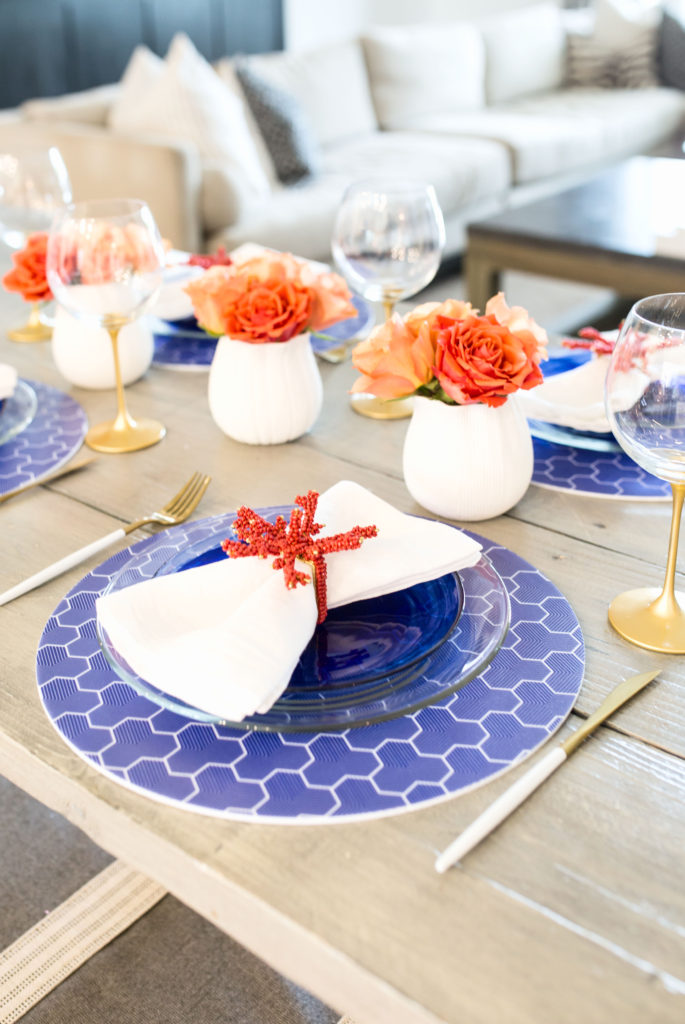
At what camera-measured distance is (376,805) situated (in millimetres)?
527

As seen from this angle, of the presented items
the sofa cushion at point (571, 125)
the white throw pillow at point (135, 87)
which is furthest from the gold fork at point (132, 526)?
the sofa cushion at point (571, 125)

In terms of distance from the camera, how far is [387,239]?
3.44 ft

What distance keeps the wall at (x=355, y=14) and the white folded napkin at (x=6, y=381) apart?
4.21 m

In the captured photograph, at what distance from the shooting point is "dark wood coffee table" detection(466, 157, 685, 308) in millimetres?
2133

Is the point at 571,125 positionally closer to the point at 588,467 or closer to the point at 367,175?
the point at 367,175

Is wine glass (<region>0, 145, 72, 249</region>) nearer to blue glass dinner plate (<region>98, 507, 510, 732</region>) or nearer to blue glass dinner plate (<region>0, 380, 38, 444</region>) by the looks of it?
blue glass dinner plate (<region>0, 380, 38, 444</region>)

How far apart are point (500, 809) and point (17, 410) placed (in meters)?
0.75

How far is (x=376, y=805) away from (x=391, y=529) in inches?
9.5

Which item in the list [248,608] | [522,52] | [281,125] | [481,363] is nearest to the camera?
[248,608]

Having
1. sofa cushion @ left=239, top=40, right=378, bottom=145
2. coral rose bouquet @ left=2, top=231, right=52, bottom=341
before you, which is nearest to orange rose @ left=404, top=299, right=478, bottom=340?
coral rose bouquet @ left=2, top=231, right=52, bottom=341

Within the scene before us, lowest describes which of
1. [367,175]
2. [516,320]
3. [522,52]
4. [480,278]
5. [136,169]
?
[480,278]

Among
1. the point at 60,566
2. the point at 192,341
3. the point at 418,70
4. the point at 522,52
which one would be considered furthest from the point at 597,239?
the point at 522,52

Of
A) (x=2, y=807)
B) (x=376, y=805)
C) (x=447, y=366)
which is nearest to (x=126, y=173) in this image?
(x=2, y=807)

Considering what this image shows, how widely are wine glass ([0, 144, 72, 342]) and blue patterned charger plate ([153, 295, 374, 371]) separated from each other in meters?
0.17
